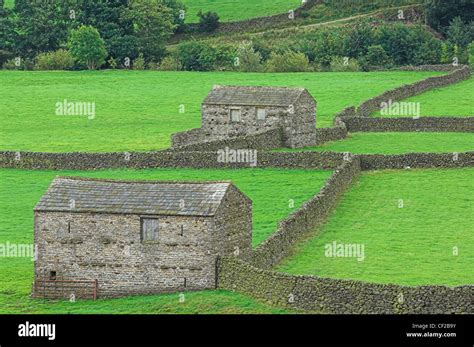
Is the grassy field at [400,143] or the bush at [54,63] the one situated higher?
the bush at [54,63]

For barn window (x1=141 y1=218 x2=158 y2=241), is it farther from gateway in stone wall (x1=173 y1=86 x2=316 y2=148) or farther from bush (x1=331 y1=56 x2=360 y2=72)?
bush (x1=331 y1=56 x2=360 y2=72)

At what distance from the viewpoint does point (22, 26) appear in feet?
455

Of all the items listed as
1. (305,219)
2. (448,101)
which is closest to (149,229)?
(305,219)

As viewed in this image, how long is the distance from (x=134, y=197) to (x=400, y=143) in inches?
1541

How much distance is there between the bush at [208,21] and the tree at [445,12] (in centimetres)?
2223

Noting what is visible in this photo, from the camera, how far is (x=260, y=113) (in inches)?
3460

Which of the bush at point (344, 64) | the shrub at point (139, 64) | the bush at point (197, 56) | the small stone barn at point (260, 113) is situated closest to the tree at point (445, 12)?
the bush at point (344, 64)

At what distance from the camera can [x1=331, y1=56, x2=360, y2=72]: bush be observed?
131m

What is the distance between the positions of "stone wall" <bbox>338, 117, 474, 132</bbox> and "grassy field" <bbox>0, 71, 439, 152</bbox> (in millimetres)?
3003

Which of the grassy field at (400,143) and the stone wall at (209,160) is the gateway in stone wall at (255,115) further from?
the stone wall at (209,160)

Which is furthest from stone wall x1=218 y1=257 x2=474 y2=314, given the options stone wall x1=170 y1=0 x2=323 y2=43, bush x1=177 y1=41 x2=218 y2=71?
stone wall x1=170 y1=0 x2=323 y2=43

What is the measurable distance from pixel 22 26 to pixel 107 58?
8668 mm

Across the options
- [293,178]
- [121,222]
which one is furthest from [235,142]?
[121,222]

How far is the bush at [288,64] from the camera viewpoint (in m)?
131
